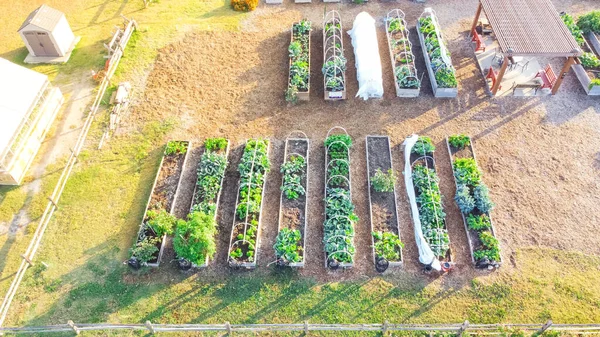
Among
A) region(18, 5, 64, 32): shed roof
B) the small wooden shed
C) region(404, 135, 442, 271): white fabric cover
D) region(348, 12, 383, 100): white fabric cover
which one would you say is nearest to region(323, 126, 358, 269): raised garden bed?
region(404, 135, 442, 271): white fabric cover

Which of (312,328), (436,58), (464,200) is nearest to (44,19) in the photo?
(436,58)

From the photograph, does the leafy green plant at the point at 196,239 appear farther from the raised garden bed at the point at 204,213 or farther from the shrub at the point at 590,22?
the shrub at the point at 590,22

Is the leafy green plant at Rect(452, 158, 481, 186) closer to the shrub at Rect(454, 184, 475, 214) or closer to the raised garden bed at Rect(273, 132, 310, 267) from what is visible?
the shrub at Rect(454, 184, 475, 214)

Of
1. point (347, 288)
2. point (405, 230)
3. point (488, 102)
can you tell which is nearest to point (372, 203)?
point (405, 230)

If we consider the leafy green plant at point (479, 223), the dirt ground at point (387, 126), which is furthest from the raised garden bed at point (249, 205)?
the leafy green plant at point (479, 223)

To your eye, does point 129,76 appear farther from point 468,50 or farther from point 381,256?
point 468,50

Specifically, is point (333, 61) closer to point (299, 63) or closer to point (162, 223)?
point (299, 63)

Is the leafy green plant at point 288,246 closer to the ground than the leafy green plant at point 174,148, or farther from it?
closer to the ground
